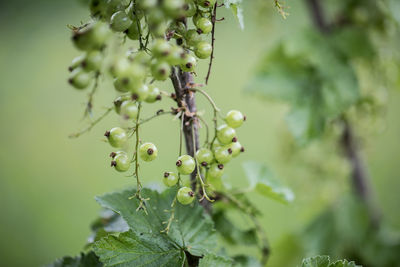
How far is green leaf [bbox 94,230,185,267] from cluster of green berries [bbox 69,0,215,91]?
26cm

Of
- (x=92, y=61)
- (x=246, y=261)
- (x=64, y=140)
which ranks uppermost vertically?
(x=92, y=61)

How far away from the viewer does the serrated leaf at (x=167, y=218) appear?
65 centimetres

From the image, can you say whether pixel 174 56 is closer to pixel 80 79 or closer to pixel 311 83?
pixel 80 79

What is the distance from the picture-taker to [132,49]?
580 millimetres

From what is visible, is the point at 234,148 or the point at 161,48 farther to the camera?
the point at 234,148

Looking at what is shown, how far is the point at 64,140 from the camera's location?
3.22m

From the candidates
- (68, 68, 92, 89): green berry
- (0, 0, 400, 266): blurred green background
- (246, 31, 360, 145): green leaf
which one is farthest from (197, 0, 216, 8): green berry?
(0, 0, 400, 266): blurred green background

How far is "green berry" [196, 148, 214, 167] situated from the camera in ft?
2.02

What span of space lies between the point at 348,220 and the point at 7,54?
342 cm

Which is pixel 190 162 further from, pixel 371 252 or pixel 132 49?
pixel 371 252

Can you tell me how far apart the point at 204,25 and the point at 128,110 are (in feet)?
0.60

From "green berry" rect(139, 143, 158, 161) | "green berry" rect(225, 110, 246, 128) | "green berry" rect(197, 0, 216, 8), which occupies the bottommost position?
"green berry" rect(225, 110, 246, 128)

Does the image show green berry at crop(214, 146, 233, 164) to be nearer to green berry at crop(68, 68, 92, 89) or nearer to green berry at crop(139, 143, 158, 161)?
green berry at crop(139, 143, 158, 161)

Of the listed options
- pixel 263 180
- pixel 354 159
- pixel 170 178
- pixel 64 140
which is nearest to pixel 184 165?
pixel 170 178
